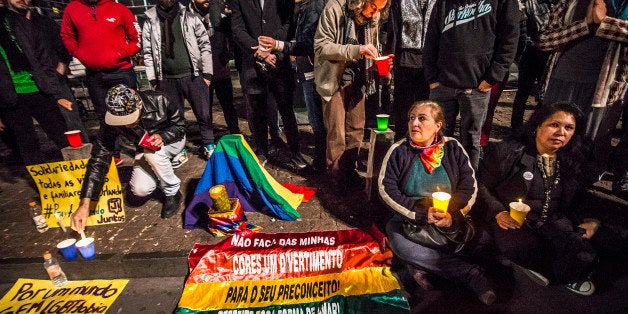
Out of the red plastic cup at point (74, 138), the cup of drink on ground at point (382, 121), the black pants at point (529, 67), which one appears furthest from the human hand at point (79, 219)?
the black pants at point (529, 67)

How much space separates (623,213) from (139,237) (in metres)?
5.08

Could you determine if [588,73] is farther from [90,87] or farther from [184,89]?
[90,87]

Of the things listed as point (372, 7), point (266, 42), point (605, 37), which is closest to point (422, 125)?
point (372, 7)

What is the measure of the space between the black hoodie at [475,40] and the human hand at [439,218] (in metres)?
1.58

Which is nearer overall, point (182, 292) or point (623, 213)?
point (182, 292)

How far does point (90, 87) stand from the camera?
4.75 m

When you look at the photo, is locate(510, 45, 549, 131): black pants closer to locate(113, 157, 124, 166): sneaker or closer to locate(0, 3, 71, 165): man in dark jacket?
locate(113, 157, 124, 166): sneaker

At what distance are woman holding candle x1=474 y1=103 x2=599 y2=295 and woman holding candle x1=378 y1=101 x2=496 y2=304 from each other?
11.5 inches

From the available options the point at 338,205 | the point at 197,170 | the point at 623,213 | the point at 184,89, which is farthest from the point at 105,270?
the point at 623,213

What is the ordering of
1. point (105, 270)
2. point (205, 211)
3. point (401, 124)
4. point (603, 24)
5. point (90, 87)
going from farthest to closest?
point (90, 87) → point (401, 124) → point (205, 211) → point (105, 270) → point (603, 24)

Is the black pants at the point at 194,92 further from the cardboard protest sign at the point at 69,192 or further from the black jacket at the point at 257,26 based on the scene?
the cardboard protest sign at the point at 69,192

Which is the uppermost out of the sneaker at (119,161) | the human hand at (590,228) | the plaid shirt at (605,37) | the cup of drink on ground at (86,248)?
the plaid shirt at (605,37)

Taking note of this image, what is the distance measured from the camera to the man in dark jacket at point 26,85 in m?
4.11

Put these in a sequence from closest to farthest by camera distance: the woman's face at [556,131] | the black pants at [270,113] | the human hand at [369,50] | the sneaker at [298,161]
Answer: the woman's face at [556,131] → the human hand at [369,50] → the black pants at [270,113] → the sneaker at [298,161]
